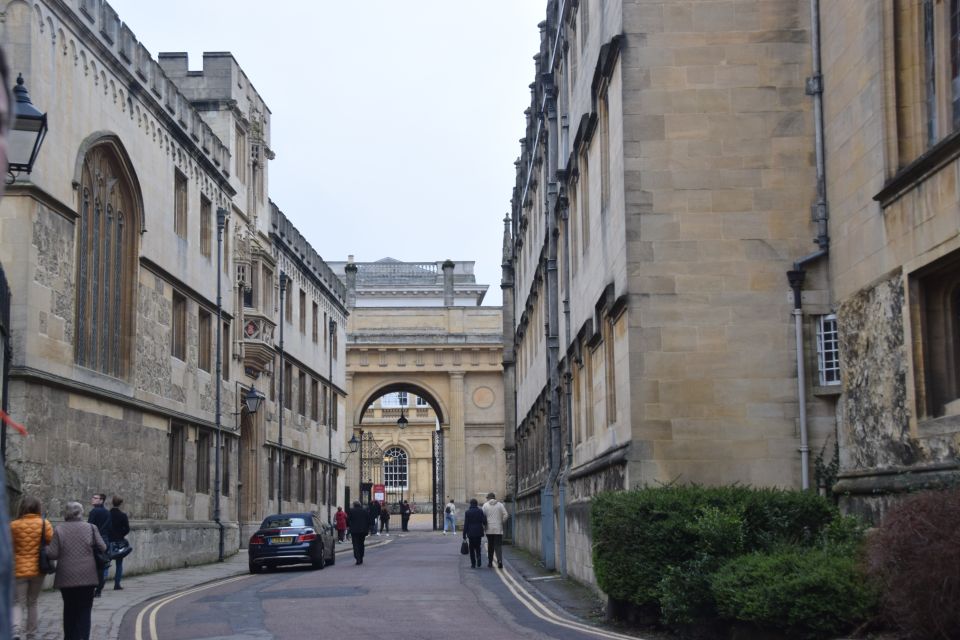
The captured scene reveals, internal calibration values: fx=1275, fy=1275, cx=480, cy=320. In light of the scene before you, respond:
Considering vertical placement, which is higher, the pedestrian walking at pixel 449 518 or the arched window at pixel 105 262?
the arched window at pixel 105 262

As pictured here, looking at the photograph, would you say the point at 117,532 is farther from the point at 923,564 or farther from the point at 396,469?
the point at 396,469

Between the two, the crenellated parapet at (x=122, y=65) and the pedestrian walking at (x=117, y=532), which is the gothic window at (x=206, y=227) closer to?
the crenellated parapet at (x=122, y=65)

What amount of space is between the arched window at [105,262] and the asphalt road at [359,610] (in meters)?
5.24

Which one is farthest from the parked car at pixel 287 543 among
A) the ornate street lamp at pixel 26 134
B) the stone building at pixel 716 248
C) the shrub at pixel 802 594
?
the shrub at pixel 802 594

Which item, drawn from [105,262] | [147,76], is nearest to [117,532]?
[105,262]

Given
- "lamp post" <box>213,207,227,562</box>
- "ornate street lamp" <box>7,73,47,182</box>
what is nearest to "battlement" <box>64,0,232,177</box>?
"lamp post" <box>213,207,227,562</box>

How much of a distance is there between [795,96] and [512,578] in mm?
10959

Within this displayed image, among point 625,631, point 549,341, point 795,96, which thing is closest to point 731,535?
point 625,631

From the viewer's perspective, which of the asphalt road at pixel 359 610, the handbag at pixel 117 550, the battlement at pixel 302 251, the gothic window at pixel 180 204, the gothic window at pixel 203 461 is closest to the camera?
the asphalt road at pixel 359 610

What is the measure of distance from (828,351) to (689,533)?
13.4ft

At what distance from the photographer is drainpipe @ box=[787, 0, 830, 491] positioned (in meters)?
15.6

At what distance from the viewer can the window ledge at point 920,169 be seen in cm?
1138

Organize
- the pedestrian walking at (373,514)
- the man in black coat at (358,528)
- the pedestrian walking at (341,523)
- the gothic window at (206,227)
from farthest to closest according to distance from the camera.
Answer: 1. the pedestrian walking at (373,514)
2. the pedestrian walking at (341,523)
3. the gothic window at (206,227)
4. the man in black coat at (358,528)

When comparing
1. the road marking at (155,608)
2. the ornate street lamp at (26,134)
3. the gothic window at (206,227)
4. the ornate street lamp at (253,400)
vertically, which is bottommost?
the road marking at (155,608)
